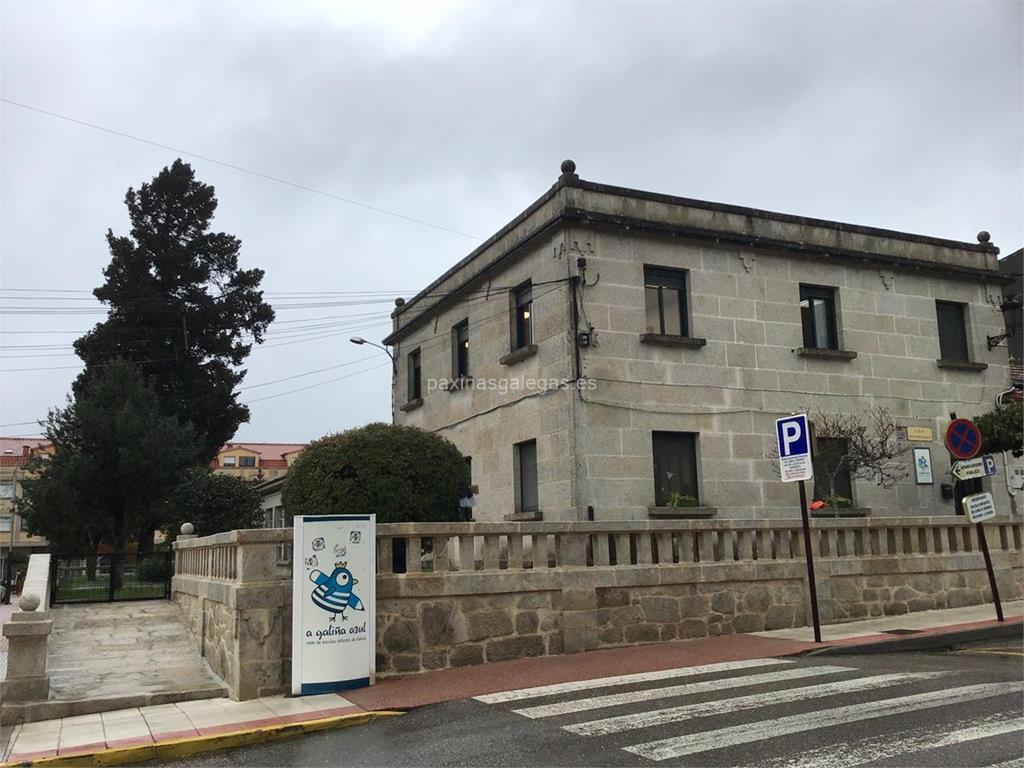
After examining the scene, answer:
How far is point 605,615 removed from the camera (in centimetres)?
1101

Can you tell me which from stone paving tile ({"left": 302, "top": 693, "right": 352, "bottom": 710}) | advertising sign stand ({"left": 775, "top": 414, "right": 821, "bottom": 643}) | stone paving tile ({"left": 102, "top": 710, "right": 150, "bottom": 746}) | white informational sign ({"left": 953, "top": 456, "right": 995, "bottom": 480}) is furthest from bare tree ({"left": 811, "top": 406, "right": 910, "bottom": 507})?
stone paving tile ({"left": 102, "top": 710, "right": 150, "bottom": 746})

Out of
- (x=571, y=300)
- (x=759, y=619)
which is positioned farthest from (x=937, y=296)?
(x=759, y=619)

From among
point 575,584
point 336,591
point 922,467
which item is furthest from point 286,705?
point 922,467

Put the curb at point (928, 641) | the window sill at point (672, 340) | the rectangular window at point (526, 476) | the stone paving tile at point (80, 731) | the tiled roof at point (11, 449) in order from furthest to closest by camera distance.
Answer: the tiled roof at point (11, 449) < the rectangular window at point (526, 476) < the window sill at point (672, 340) < the curb at point (928, 641) < the stone paving tile at point (80, 731)

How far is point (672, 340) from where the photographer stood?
53.0ft

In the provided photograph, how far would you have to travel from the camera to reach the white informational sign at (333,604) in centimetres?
902

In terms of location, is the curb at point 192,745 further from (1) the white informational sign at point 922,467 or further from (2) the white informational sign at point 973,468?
(1) the white informational sign at point 922,467

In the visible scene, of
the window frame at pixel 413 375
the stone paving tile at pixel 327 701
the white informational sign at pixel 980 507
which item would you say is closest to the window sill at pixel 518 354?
the window frame at pixel 413 375

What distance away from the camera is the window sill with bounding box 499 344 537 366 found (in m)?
16.5

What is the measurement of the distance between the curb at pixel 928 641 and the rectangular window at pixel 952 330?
9.58 meters

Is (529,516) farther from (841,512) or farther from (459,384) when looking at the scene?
(841,512)

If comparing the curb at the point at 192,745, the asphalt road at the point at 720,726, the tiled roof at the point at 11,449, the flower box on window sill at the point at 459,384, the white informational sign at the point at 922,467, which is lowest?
the curb at the point at 192,745

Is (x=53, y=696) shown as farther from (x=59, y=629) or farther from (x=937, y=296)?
(x=937, y=296)

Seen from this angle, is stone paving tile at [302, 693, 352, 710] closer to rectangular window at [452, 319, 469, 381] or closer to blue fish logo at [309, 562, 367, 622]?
blue fish logo at [309, 562, 367, 622]
